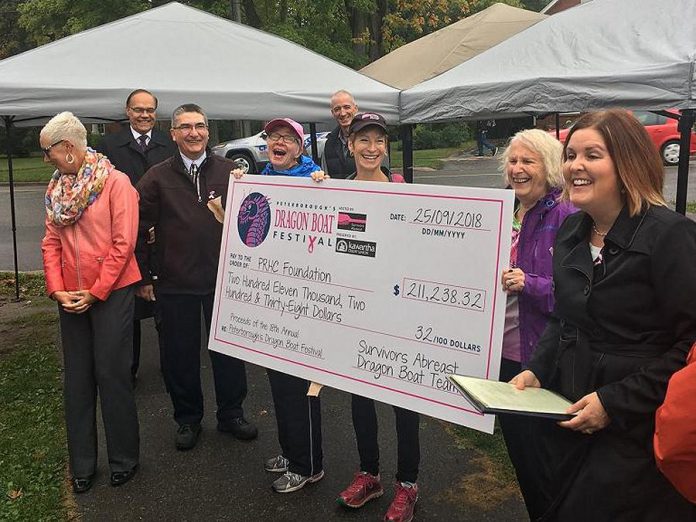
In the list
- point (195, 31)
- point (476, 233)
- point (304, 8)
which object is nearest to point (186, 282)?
point (476, 233)

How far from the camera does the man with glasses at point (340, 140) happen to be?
517 centimetres

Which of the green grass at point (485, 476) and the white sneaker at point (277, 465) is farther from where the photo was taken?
the white sneaker at point (277, 465)

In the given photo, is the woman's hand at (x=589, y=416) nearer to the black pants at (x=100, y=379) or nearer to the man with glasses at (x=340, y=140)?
the black pants at (x=100, y=379)

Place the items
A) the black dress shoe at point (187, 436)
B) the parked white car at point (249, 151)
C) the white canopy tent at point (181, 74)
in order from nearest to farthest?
1. the black dress shoe at point (187, 436)
2. the white canopy tent at point (181, 74)
3. the parked white car at point (249, 151)

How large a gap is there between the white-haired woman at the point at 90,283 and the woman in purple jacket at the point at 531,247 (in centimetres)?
211

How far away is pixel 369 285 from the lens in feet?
8.32

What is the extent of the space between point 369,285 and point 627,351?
112 cm

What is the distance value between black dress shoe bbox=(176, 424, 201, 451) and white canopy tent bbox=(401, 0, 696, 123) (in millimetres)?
3399

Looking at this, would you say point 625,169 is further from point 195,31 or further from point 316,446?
point 195,31

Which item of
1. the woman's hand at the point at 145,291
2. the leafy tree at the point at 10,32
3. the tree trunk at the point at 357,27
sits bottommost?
the woman's hand at the point at 145,291

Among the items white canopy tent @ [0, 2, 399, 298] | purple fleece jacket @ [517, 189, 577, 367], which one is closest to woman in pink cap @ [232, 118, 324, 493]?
purple fleece jacket @ [517, 189, 577, 367]

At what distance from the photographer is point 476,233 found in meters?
2.23

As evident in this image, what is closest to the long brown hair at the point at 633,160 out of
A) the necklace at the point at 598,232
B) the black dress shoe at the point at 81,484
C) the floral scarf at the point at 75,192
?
the necklace at the point at 598,232

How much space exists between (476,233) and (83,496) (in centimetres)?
269
